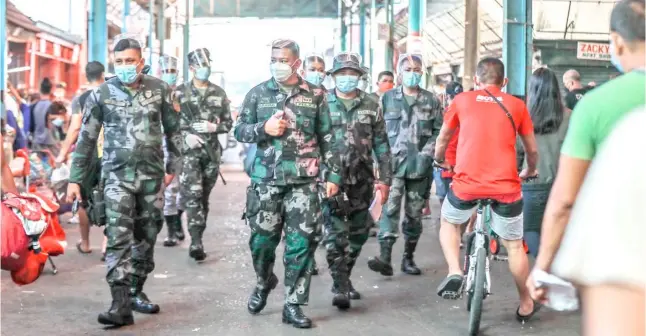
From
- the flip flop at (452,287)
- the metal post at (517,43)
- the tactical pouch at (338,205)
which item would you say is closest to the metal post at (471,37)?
the metal post at (517,43)

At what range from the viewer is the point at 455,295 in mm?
7176

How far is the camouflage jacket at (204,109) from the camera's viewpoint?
11.1 metres

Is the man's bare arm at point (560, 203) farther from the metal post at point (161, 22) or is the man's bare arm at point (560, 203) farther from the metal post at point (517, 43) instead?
the metal post at point (161, 22)

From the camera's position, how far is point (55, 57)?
30.5 m

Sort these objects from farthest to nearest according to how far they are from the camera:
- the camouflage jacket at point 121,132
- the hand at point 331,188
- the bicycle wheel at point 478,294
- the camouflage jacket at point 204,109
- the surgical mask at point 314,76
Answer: the camouflage jacket at point 204,109, the surgical mask at point 314,76, the hand at point 331,188, the camouflage jacket at point 121,132, the bicycle wheel at point 478,294

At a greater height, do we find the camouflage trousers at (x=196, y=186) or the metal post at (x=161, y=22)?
the metal post at (x=161, y=22)

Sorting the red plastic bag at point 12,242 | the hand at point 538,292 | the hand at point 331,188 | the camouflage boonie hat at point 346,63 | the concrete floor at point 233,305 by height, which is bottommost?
the concrete floor at point 233,305

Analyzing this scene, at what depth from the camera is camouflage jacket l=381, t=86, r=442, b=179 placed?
9.54m

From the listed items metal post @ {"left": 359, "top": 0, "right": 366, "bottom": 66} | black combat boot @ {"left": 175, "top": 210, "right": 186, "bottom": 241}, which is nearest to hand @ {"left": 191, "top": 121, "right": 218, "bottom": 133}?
black combat boot @ {"left": 175, "top": 210, "right": 186, "bottom": 241}

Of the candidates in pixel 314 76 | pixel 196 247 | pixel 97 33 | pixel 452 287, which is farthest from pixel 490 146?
pixel 97 33

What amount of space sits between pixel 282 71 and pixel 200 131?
3.81m

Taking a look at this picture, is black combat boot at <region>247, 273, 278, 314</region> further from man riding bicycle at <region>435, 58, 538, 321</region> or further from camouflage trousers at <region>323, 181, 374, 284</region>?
man riding bicycle at <region>435, 58, 538, 321</region>

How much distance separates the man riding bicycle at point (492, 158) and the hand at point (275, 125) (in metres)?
1.23

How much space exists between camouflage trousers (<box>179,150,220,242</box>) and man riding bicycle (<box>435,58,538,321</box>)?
4.15 metres
